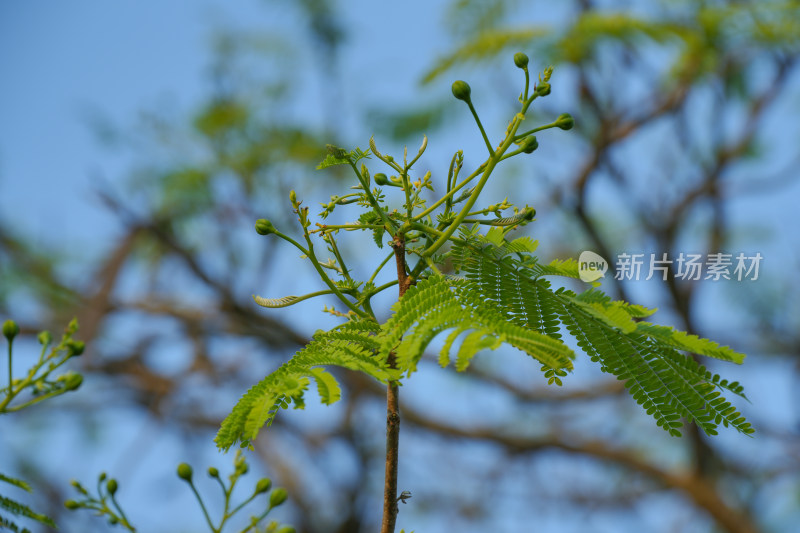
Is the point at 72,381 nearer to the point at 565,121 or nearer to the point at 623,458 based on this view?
the point at 565,121

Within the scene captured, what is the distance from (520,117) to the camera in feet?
1.92

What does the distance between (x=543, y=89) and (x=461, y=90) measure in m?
0.08

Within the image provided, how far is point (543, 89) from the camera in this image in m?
0.60

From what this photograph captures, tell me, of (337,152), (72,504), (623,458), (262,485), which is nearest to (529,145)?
(337,152)

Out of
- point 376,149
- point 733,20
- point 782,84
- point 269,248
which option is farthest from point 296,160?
point 376,149

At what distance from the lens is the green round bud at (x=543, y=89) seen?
0.60m

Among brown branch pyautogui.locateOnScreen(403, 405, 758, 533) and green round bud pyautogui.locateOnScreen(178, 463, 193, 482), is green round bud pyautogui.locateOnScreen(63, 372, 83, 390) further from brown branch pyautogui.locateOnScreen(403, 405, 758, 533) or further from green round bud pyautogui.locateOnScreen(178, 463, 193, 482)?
brown branch pyautogui.locateOnScreen(403, 405, 758, 533)

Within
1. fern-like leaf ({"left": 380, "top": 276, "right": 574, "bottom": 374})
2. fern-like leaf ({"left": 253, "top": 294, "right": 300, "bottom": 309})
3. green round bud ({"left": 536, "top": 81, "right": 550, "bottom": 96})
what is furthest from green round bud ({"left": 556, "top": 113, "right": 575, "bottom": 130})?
fern-like leaf ({"left": 253, "top": 294, "right": 300, "bottom": 309})

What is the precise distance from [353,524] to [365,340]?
397cm

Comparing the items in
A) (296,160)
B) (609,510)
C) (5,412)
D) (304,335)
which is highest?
(296,160)

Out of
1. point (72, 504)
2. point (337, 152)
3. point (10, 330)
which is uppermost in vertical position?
point (337, 152)

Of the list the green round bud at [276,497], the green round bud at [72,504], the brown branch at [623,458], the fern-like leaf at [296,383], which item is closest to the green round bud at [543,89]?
the fern-like leaf at [296,383]

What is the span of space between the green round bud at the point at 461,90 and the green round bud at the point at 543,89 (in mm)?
70

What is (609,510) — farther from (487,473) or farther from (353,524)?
(353,524)
